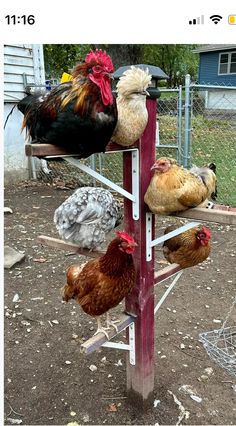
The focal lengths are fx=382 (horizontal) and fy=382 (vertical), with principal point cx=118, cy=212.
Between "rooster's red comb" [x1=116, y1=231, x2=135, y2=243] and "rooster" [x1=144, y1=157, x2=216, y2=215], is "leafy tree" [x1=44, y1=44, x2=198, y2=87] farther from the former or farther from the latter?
"rooster's red comb" [x1=116, y1=231, x2=135, y2=243]

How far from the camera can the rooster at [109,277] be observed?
4.91 ft

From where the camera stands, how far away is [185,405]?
1839mm

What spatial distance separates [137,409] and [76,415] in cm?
29

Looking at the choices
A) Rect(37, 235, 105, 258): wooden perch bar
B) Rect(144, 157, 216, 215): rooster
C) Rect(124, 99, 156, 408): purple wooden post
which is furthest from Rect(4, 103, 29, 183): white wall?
Rect(144, 157, 216, 215): rooster

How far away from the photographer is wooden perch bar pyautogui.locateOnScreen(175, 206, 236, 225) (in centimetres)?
133

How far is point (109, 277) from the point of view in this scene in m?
1.53

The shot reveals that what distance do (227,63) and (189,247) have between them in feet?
48.3

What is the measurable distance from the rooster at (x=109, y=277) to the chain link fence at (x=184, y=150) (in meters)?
2.58

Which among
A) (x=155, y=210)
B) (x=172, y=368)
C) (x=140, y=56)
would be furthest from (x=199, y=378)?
(x=140, y=56)

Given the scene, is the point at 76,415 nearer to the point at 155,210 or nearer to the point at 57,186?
the point at 155,210

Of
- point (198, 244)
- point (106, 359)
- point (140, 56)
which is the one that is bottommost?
point (106, 359)
